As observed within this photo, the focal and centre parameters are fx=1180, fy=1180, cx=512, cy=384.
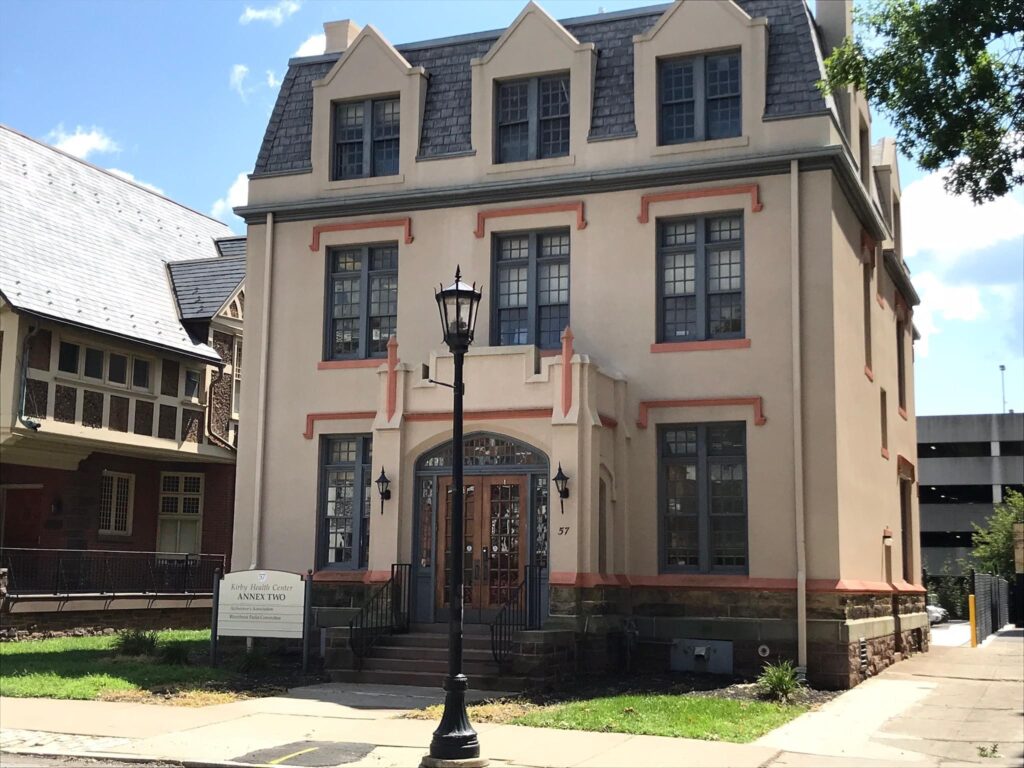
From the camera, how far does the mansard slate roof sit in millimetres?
20094

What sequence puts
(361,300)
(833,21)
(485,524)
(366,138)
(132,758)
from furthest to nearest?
1. (366,138)
2. (361,300)
3. (833,21)
4. (485,524)
5. (132,758)

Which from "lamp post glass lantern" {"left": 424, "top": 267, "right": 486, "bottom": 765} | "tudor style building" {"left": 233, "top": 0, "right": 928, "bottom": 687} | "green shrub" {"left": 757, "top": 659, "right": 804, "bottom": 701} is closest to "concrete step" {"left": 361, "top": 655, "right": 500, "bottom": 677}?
"tudor style building" {"left": 233, "top": 0, "right": 928, "bottom": 687}

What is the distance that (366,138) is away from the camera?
23.0 metres

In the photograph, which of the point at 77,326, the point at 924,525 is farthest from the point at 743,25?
the point at 924,525

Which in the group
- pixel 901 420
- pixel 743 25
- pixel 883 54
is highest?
pixel 743 25

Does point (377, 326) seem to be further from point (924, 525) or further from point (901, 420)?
Answer: point (924, 525)

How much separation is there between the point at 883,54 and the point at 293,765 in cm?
1186

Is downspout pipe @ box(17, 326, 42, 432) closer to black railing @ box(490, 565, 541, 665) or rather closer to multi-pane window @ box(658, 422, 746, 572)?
black railing @ box(490, 565, 541, 665)

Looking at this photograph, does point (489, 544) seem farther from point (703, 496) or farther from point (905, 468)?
point (905, 468)

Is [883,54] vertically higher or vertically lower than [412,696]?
higher

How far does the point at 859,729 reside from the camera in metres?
14.5

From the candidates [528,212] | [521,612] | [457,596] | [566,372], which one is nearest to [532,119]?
[528,212]

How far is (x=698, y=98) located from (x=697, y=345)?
4.36 m

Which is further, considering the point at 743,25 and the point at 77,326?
the point at 77,326
